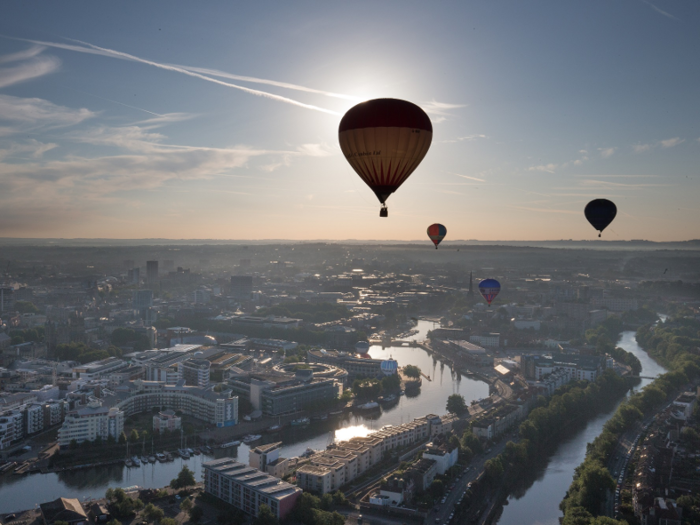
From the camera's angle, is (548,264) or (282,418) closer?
(282,418)

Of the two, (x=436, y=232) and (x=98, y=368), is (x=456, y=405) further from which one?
(x=98, y=368)

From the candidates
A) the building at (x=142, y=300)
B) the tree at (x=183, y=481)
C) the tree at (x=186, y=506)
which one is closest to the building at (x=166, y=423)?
the tree at (x=183, y=481)

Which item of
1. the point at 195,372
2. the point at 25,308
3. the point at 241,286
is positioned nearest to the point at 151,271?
the point at 241,286

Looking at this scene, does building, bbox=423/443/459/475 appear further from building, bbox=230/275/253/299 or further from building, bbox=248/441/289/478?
building, bbox=230/275/253/299

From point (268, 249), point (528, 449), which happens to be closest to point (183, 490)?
point (528, 449)

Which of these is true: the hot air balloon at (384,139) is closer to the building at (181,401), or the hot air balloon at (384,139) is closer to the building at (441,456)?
the building at (441,456)

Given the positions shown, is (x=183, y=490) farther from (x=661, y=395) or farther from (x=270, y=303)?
(x=270, y=303)

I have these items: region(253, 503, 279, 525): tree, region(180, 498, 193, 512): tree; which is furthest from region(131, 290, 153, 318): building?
region(253, 503, 279, 525): tree
